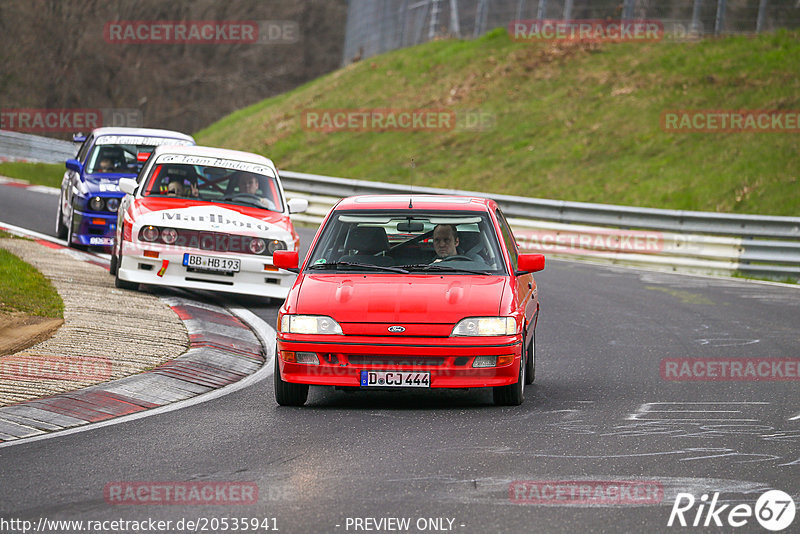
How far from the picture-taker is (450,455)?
22.2 ft

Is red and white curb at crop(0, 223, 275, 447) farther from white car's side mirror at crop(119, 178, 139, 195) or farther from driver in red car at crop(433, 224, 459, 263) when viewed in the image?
white car's side mirror at crop(119, 178, 139, 195)

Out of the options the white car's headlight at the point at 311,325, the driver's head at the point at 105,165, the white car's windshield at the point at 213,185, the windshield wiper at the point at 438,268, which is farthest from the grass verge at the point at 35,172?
the white car's headlight at the point at 311,325

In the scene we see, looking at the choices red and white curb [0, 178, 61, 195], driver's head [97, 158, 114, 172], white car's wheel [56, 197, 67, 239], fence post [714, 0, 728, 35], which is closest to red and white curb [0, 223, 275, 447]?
driver's head [97, 158, 114, 172]

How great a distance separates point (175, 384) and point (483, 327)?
2.39 m

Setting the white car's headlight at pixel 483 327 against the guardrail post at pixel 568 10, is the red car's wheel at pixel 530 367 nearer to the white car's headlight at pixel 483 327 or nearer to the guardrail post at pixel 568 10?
the white car's headlight at pixel 483 327

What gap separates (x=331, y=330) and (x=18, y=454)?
88.0 inches

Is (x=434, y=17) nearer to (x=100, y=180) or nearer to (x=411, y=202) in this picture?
(x=100, y=180)

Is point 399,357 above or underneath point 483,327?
underneath

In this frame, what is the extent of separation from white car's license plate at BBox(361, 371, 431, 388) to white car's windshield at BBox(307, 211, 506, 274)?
3.07 ft

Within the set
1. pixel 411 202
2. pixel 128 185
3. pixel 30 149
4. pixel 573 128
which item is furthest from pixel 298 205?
pixel 30 149

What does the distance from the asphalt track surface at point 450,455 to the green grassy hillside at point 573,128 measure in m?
16.3

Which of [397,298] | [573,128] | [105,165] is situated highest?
[573,128]

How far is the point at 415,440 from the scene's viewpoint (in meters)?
7.18

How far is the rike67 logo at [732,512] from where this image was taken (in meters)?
5.45
